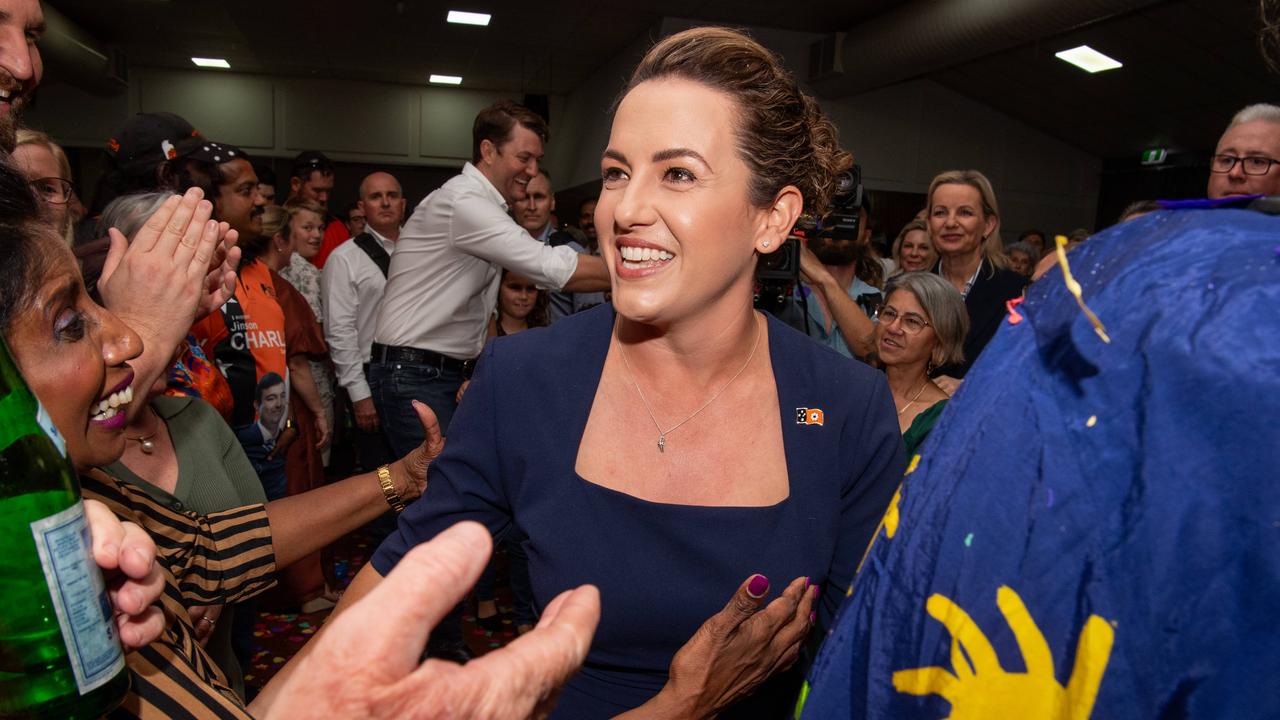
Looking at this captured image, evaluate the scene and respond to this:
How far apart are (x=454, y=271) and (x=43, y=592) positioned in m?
2.79

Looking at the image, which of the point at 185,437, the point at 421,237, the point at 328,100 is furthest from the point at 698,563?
the point at 328,100

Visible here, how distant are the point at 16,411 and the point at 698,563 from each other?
86 centimetres

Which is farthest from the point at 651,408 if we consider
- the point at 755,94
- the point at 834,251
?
the point at 834,251

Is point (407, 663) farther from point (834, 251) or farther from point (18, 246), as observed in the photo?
point (834, 251)

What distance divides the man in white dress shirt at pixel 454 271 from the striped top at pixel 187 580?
1.79 meters

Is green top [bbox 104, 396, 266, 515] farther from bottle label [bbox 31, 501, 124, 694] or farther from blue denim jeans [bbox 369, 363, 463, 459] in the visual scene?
blue denim jeans [bbox 369, 363, 463, 459]

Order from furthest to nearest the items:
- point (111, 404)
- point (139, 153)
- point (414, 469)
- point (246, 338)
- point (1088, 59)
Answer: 1. point (1088, 59)
2. point (246, 338)
3. point (139, 153)
4. point (414, 469)
5. point (111, 404)

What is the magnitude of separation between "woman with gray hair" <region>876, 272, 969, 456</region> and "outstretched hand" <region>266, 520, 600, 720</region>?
2.43 metres

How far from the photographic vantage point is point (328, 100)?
11.9 m

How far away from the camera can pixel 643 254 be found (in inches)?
49.4

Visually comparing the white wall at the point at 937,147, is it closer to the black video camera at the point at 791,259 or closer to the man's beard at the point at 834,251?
the man's beard at the point at 834,251

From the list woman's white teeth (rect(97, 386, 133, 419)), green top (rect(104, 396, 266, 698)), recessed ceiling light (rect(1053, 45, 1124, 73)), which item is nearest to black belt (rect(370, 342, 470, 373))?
green top (rect(104, 396, 266, 698))

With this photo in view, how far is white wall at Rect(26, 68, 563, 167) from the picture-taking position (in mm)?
11008

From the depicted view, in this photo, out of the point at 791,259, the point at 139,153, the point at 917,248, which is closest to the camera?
the point at 139,153
